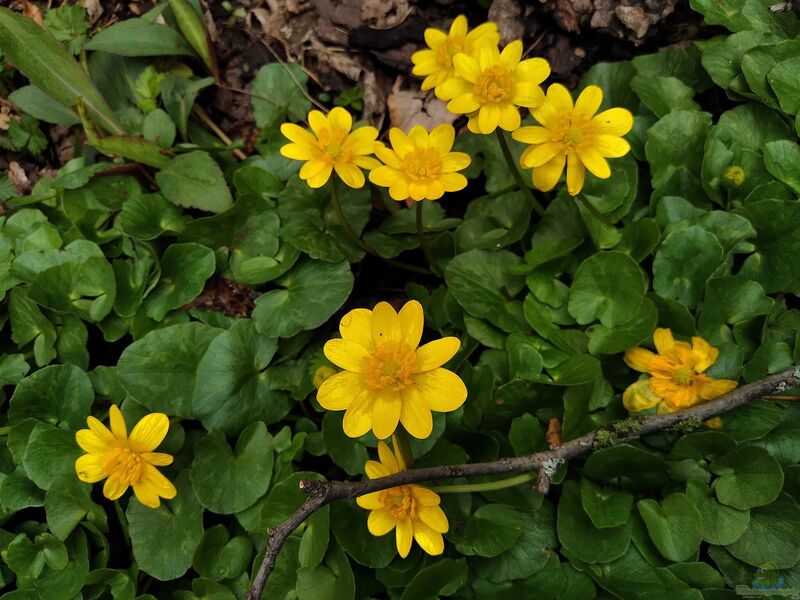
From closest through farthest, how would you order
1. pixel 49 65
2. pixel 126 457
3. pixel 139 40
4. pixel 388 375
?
pixel 388 375 → pixel 126 457 → pixel 49 65 → pixel 139 40

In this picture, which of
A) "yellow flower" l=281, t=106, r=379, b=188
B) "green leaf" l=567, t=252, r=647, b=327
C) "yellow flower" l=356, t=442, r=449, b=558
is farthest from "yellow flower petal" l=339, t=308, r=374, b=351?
"green leaf" l=567, t=252, r=647, b=327

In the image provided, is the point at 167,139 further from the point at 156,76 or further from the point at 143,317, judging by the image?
the point at 143,317

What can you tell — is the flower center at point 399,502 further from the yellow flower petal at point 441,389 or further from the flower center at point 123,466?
the flower center at point 123,466

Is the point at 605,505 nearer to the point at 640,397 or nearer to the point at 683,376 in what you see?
the point at 640,397

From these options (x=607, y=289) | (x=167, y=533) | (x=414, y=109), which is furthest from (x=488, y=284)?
(x=167, y=533)

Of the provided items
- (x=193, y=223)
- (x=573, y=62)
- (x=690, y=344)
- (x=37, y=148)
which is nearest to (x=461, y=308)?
(x=690, y=344)
